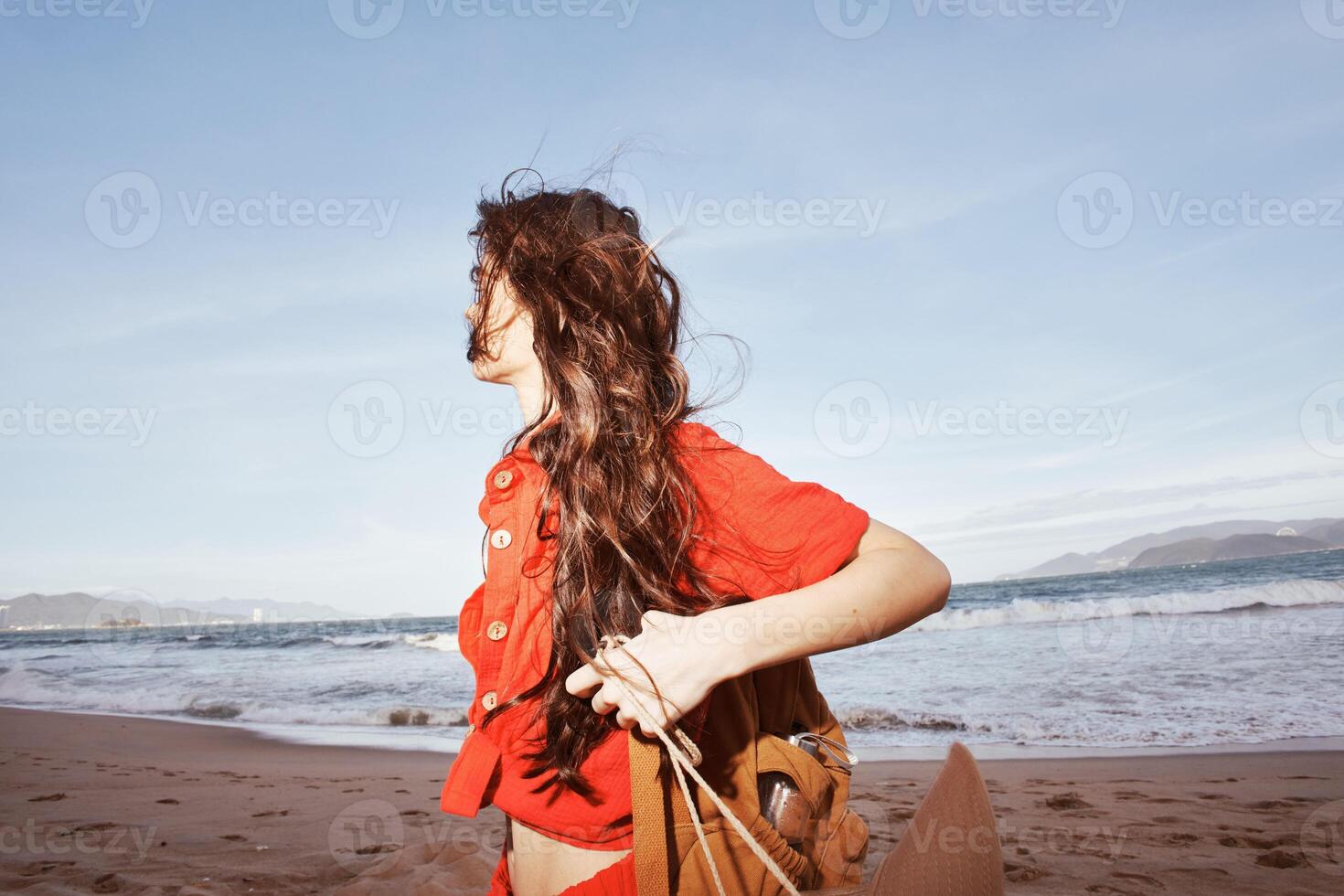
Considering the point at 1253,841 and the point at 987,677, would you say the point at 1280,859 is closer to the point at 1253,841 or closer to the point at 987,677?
the point at 1253,841

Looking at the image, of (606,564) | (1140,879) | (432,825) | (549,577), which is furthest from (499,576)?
(432,825)

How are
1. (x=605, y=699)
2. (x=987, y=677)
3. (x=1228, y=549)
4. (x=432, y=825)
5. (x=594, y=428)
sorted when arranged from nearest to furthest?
(x=605, y=699) → (x=594, y=428) → (x=432, y=825) → (x=987, y=677) → (x=1228, y=549)

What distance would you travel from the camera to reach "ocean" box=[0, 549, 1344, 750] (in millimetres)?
8008

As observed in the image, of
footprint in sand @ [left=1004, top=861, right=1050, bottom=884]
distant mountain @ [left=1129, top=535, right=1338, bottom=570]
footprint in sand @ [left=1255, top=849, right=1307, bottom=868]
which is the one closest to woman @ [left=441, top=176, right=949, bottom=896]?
footprint in sand @ [left=1004, top=861, right=1050, bottom=884]

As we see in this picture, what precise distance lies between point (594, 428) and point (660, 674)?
516mm

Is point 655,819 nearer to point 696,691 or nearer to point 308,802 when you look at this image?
point 696,691

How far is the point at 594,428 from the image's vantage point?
4.68ft

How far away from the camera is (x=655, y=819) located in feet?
3.54

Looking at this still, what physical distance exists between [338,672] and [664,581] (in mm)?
16382

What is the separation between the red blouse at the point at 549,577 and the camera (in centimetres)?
128

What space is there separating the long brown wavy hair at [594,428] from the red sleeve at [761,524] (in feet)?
0.13

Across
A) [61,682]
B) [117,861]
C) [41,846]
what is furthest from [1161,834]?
[61,682]

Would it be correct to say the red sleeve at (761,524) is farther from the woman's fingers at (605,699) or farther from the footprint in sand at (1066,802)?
the footprint in sand at (1066,802)

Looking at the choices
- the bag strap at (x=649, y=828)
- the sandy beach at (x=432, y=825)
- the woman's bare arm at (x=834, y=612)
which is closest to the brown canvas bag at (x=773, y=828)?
the bag strap at (x=649, y=828)
